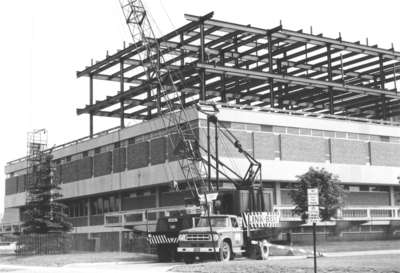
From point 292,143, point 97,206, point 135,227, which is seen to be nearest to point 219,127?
point 292,143

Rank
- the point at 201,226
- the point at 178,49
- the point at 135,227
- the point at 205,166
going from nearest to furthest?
the point at 201,226 → the point at 135,227 → the point at 205,166 → the point at 178,49

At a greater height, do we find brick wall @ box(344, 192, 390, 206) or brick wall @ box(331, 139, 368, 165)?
brick wall @ box(331, 139, 368, 165)

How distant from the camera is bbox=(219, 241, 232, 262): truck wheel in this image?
3488cm

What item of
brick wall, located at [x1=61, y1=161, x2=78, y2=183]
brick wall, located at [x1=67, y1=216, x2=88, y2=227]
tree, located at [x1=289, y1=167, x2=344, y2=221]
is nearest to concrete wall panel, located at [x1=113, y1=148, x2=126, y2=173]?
brick wall, located at [x1=61, y1=161, x2=78, y2=183]

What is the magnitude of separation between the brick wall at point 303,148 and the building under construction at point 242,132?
91 millimetres

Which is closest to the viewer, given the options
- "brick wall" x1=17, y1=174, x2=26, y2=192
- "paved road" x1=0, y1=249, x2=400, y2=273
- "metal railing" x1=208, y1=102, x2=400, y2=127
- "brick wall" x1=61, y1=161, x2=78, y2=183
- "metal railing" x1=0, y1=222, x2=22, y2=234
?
"paved road" x1=0, y1=249, x2=400, y2=273

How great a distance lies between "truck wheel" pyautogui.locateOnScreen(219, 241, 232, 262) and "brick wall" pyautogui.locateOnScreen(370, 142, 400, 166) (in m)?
31.2

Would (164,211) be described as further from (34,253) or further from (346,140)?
(346,140)

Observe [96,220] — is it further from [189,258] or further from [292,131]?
[189,258]

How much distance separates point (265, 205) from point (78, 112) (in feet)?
121

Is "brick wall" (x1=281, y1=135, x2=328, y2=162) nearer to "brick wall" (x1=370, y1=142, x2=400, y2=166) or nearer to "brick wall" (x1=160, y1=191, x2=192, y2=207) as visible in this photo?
"brick wall" (x1=370, y1=142, x2=400, y2=166)

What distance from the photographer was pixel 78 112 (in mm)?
74750

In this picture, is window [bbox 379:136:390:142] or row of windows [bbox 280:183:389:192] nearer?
A: row of windows [bbox 280:183:389:192]

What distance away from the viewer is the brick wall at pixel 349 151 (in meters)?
61.0
